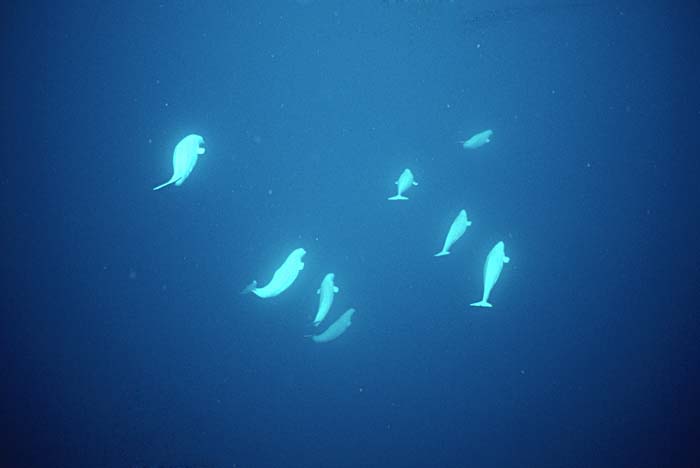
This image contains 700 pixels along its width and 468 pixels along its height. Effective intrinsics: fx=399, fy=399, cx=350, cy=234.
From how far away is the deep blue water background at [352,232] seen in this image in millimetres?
5605

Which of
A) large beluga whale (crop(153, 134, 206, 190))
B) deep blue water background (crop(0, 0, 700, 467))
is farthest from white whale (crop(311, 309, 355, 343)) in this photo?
large beluga whale (crop(153, 134, 206, 190))

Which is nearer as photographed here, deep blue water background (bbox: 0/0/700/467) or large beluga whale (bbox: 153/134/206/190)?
large beluga whale (bbox: 153/134/206/190)

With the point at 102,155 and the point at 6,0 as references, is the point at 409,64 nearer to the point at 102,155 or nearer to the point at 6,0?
the point at 102,155

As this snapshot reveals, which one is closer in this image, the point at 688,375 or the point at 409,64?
the point at 409,64

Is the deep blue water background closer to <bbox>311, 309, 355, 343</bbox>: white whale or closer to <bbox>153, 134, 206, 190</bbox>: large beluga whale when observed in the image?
<bbox>311, 309, 355, 343</bbox>: white whale

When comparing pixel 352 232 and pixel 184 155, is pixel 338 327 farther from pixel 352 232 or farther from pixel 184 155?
pixel 184 155

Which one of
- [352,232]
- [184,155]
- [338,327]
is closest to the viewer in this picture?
[184,155]

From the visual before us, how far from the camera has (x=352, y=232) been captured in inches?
253

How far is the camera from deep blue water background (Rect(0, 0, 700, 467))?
18.4 feet

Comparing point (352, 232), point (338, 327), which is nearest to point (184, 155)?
point (338, 327)

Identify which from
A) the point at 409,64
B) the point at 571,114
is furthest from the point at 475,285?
the point at 409,64

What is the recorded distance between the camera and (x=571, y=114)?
6254mm

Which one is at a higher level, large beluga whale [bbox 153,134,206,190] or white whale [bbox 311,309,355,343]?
large beluga whale [bbox 153,134,206,190]

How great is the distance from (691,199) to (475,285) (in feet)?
12.3
